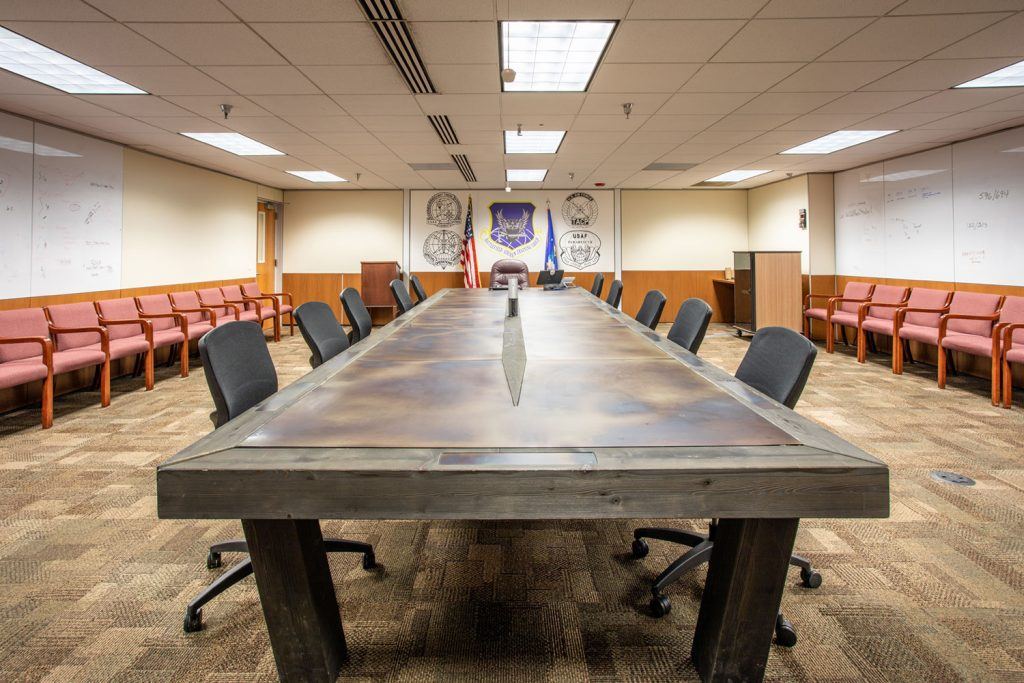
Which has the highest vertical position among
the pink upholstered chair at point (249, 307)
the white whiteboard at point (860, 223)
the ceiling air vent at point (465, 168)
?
the ceiling air vent at point (465, 168)

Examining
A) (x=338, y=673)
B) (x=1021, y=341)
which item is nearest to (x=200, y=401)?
(x=338, y=673)

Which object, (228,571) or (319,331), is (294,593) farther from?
(319,331)

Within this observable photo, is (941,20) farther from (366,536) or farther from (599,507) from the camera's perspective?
(366,536)

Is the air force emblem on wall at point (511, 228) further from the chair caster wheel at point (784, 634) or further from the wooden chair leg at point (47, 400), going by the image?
the chair caster wheel at point (784, 634)

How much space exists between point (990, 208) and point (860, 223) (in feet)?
6.98

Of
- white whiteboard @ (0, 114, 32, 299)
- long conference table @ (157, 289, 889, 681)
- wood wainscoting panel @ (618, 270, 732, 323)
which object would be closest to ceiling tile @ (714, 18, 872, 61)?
long conference table @ (157, 289, 889, 681)

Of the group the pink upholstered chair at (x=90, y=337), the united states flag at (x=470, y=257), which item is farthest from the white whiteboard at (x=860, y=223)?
the pink upholstered chair at (x=90, y=337)

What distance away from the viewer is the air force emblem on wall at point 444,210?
10469 millimetres

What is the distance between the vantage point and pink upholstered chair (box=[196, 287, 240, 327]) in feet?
23.6

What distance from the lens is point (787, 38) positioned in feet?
11.3

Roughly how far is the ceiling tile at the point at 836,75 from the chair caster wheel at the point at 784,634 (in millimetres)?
3783

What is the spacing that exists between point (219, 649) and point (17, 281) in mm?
5098

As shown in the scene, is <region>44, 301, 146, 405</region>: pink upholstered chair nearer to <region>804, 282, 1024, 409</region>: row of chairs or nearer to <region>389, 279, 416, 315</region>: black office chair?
<region>389, 279, 416, 315</region>: black office chair

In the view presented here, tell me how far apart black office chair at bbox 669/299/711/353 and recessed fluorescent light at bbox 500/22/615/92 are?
1.78 metres
